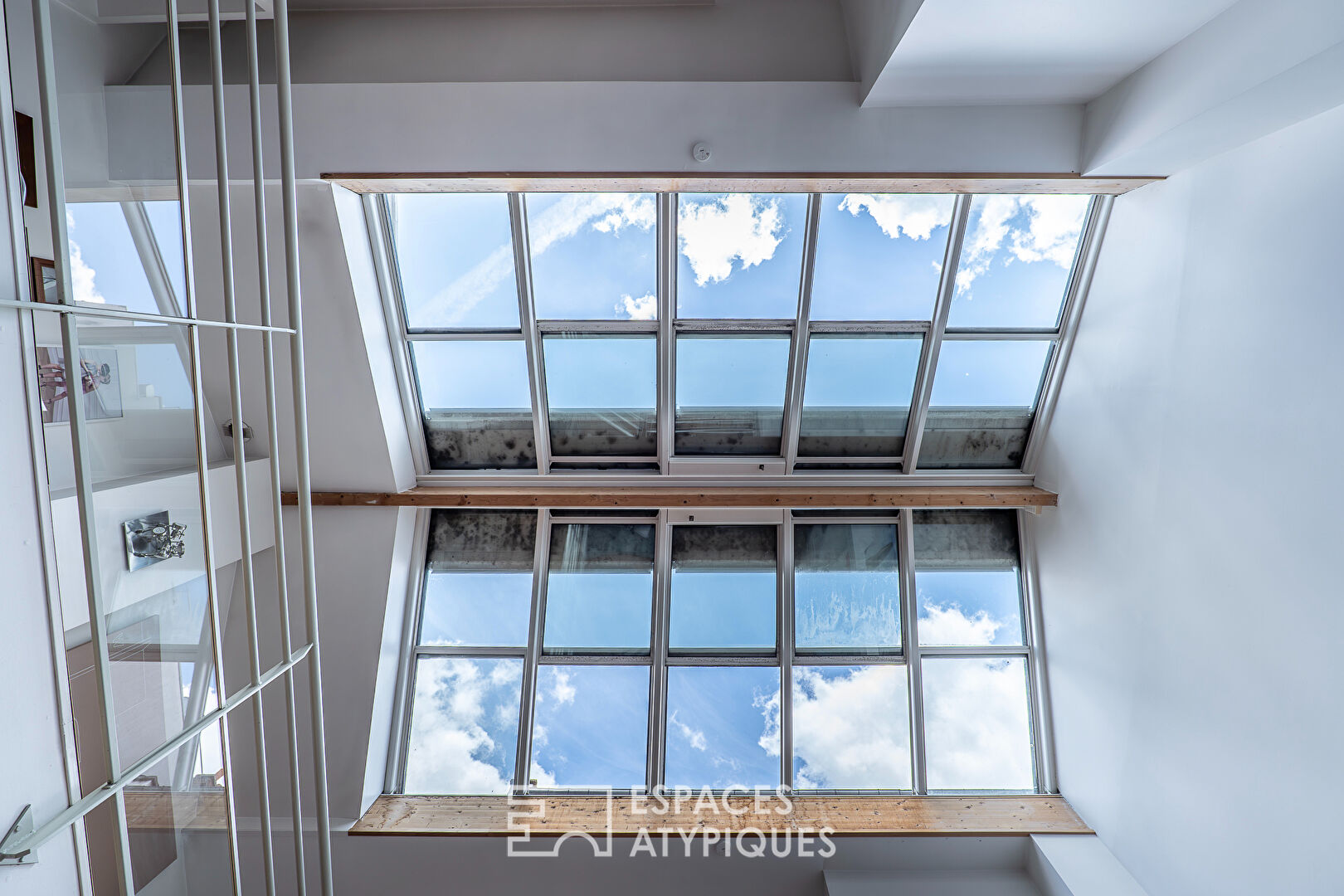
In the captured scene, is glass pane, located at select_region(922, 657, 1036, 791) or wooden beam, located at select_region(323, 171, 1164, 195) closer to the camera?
wooden beam, located at select_region(323, 171, 1164, 195)

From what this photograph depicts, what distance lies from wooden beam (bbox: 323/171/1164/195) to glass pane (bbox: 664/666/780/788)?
111 inches

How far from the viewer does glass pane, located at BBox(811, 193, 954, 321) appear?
3424mm

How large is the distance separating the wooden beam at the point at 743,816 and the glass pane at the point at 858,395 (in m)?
2.05

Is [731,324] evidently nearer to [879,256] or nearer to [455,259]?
[879,256]

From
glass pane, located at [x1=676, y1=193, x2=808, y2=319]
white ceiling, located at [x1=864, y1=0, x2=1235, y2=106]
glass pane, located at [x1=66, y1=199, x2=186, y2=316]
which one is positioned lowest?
glass pane, located at [x1=66, y1=199, x2=186, y2=316]

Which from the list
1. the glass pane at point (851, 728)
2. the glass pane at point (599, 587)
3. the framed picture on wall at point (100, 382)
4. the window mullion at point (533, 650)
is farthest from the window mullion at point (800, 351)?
the framed picture on wall at point (100, 382)

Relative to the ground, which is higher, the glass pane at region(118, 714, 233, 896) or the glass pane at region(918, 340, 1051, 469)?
the glass pane at region(918, 340, 1051, 469)

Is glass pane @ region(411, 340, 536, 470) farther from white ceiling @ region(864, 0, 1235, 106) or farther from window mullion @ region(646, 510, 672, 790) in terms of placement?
white ceiling @ region(864, 0, 1235, 106)

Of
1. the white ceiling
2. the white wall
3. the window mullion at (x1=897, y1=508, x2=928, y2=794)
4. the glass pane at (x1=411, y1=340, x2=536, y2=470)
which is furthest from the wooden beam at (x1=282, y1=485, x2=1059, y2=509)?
the white ceiling

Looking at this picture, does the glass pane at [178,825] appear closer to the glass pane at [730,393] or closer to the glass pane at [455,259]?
the glass pane at [455,259]

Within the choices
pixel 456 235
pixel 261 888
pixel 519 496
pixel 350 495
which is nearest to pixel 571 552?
pixel 519 496

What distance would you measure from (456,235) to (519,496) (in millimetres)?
1448

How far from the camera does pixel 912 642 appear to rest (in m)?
4.14

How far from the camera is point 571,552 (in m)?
4.21
